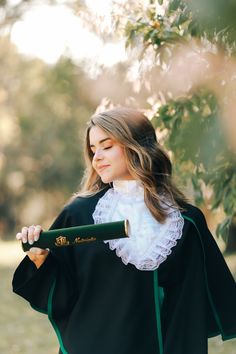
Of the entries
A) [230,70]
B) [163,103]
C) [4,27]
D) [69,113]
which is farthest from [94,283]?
[69,113]

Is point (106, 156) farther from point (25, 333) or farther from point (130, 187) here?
point (25, 333)

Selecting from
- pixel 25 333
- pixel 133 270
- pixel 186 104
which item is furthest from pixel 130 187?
pixel 25 333

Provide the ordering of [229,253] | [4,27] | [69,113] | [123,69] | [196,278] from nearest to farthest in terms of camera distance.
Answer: [196,278] → [123,69] → [4,27] → [229,253] → [69,113]

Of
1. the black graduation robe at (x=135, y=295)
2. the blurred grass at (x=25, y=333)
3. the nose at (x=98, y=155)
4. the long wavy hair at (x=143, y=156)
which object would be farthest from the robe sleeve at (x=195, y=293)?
the blurred grass at (x=25, y=333)

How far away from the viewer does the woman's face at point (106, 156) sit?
379cm

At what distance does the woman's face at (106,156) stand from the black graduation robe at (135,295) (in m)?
0.25

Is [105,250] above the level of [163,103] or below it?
below

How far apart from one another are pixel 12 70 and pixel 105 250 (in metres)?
32.5

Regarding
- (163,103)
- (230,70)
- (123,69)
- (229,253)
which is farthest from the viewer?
(229,253)

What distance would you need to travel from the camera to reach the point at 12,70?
3538 centimetres

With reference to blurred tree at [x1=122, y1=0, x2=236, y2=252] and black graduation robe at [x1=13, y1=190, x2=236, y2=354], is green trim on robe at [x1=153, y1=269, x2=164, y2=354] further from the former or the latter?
blurred tree at [x1=122, y1=0, x2=236, y2=252]

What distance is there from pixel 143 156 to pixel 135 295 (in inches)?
27.6

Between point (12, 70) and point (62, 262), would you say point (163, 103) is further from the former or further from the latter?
point (12, 70)

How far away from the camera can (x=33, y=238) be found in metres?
3.44
